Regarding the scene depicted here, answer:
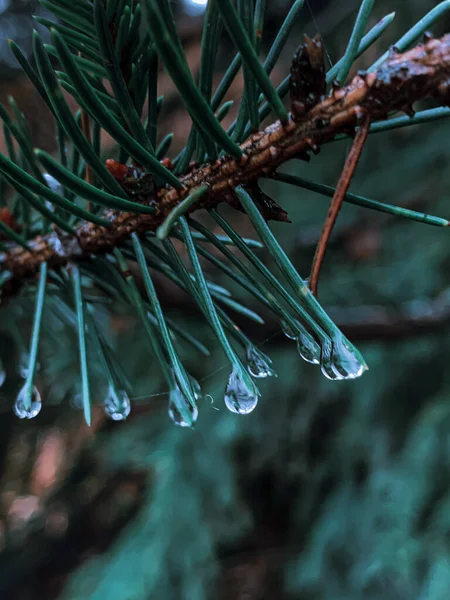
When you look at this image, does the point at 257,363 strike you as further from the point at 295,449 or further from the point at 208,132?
the point at 295,449

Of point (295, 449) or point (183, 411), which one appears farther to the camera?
point (295, 449)

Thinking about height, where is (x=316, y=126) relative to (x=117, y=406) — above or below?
above

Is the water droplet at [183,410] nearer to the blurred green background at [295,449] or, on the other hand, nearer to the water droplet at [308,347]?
the water droplet at [308,347]

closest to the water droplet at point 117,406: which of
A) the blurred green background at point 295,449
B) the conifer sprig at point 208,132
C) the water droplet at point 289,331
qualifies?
Answer: the conifer sprig at point 208,132

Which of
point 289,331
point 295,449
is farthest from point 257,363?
point 295,449

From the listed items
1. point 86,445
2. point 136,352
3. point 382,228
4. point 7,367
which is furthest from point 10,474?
point 382,228

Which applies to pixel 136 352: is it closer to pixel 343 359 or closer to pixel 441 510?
pixel 441 510
